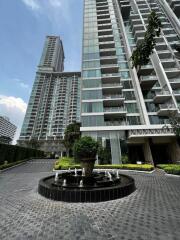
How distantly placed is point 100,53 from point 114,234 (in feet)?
137

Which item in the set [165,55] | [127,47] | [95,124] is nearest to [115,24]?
[127,47]

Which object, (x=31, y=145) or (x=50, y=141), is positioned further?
(x=50, y=141)

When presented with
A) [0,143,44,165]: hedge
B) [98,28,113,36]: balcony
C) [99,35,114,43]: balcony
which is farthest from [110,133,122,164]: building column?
[98,28,113,36]: balcony

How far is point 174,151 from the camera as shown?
1088 inches

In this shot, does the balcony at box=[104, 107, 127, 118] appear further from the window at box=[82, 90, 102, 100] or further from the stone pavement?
the stone pavement

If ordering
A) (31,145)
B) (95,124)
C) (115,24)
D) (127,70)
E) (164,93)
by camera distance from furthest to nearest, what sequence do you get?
(31,145), (115,24), (127,70), (164,93), (95,124)

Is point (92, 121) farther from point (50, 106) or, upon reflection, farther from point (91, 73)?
point (50, 106)

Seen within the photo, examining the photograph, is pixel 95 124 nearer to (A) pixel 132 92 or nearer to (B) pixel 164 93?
(A) pixel 132 92

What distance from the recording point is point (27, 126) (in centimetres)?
10475

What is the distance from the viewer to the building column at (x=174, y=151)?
2654 cm

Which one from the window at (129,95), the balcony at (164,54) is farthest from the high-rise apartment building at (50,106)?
the balcony at (164,54)

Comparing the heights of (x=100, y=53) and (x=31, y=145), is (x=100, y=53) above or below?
above

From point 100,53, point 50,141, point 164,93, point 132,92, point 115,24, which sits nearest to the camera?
point 164,93

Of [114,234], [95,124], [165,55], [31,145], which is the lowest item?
[114,234]
